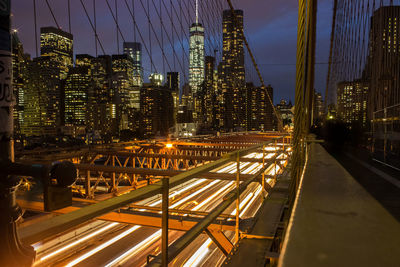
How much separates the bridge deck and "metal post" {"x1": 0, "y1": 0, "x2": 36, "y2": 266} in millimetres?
1226

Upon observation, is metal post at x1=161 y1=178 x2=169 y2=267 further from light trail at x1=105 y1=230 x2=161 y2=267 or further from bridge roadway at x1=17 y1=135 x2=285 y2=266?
light trail at x1=105 y1=230 x2=161 y2=267

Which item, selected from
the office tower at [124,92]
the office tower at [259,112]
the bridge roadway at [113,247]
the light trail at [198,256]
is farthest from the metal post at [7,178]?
the office tower at [259,112]

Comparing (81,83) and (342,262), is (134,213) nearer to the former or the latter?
(342,262)

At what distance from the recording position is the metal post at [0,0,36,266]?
102cm

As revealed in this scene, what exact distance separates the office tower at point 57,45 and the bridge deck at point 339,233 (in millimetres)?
Answer: 14847

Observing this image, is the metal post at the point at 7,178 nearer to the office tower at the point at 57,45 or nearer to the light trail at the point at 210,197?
the light trail at the point at 210,197

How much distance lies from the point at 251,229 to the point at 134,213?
2630 millimetres

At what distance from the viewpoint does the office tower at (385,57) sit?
8.71m

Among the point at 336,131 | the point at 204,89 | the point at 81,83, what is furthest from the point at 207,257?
the point at 204,89

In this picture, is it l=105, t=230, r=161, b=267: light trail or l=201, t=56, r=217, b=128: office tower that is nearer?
l=105, t=230, r=161, b=267: light trail

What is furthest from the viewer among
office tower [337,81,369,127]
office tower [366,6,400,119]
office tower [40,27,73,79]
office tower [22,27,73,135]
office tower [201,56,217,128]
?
office tower [201,56,217,128]

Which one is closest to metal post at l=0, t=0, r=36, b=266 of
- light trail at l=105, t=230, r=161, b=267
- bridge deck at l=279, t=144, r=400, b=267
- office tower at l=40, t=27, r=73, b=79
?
bridge deck at l=279, t=144, r=400, b=267

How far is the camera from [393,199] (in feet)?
10.8

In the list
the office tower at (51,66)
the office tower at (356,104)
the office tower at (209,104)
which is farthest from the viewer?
the office tower at (209,104)
